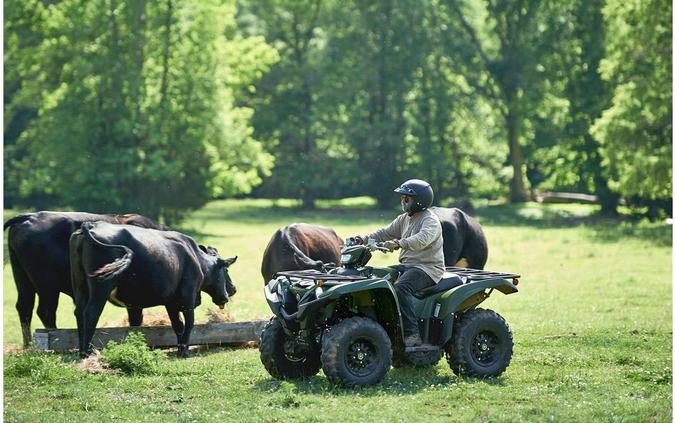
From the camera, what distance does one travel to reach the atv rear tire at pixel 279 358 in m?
11.9

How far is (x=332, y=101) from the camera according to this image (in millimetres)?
57469

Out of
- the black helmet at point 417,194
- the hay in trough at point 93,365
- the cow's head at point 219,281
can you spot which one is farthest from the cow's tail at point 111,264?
the black helmet at point 417,194

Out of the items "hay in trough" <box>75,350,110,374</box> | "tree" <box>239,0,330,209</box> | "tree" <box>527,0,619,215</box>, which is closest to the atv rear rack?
"hay in trough" <box>75,350,110,374</box>

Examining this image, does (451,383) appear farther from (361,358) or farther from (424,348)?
(361,358)

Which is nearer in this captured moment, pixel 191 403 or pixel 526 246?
pixel 191 403

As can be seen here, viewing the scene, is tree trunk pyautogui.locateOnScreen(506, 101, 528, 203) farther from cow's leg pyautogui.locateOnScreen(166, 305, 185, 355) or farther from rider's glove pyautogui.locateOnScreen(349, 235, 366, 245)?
rider's glove pyautogui.locateOnScreen(349, 235, 366, 245)

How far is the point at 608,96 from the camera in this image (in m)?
49.6

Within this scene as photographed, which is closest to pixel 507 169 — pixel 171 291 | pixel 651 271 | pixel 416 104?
pixel 416 104

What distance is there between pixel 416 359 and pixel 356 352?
40.7 inches

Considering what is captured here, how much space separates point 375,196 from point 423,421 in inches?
1871

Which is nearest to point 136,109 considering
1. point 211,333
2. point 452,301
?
point 211,333

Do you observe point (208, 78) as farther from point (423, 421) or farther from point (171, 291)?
point (423, 421)

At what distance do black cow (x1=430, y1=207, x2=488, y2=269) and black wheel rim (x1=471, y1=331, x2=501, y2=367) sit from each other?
7.49m

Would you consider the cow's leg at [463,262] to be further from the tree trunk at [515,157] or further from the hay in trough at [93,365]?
the tree trunk at [515,157]
